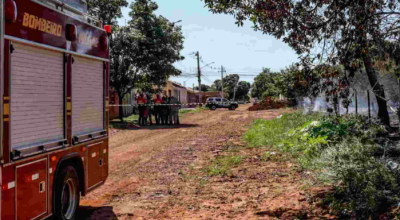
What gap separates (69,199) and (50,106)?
1.45m

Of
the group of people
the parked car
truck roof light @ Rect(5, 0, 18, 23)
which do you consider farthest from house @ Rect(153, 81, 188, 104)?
truck roof light @ Rect(5, 0, 18, 23)

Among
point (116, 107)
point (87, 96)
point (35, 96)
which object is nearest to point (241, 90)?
point (116, 107)

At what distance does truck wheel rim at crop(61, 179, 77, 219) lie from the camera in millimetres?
5559

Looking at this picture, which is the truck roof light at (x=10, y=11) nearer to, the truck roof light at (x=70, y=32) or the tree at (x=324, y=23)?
the truck roof light at (x=70, y=32)

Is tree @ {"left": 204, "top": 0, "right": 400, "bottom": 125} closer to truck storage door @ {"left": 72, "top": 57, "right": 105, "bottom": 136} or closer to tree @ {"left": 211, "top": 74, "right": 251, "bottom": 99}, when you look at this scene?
truck storage door @ {"left": 72, "top": 57, "right": 105, "bottom": 136}

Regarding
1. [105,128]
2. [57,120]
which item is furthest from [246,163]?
[57,120]

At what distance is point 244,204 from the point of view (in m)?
6.93

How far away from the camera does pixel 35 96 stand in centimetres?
471

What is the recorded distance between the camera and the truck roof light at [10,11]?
158 inches

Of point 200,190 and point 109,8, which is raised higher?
point 109,8

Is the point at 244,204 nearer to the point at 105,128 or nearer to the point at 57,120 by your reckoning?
the point at 105,128

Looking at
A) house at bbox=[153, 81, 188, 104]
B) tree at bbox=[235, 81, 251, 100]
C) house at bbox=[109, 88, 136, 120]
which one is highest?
tree at bbox=[235, 81, 251, 100]

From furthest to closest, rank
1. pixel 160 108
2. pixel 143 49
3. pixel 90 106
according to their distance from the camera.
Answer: pixel 143 49 → pixel 160 108 → pixel 90 106

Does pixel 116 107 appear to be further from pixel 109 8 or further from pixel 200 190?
pixel 200 190
